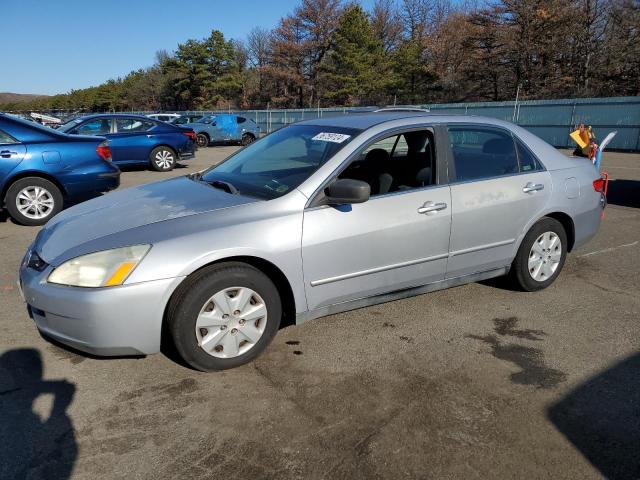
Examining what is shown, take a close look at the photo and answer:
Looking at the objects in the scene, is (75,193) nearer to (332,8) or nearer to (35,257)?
(35,257)

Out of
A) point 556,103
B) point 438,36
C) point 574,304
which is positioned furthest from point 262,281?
point 438,36

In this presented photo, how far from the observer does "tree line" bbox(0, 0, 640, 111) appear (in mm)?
36000

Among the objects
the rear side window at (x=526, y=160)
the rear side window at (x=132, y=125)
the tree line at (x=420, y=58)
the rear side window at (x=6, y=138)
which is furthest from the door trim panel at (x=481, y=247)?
the tree line at (x=420, y=58)

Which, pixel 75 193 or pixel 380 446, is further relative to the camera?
pixel 75 193

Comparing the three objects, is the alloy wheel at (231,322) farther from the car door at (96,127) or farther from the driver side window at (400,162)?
the car door at (96,127)

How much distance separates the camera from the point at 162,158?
12.9 m

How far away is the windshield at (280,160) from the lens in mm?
→ 3418

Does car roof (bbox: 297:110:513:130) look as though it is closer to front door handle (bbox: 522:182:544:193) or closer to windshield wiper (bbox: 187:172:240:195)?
front door handle (bbox: 522:182:544:193)

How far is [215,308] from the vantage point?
2.91 m

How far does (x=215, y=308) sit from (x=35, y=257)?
1203mm

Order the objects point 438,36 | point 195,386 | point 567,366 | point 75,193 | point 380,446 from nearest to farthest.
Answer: point 380,446, point 195,386, point 567,366, point 75,193, point 438,36

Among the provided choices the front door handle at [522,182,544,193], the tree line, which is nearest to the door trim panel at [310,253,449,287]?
the front door handle at [522,182,544,193]

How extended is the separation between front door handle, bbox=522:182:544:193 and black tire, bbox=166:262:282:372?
232cm

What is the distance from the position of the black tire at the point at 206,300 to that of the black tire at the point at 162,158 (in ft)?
35.2
